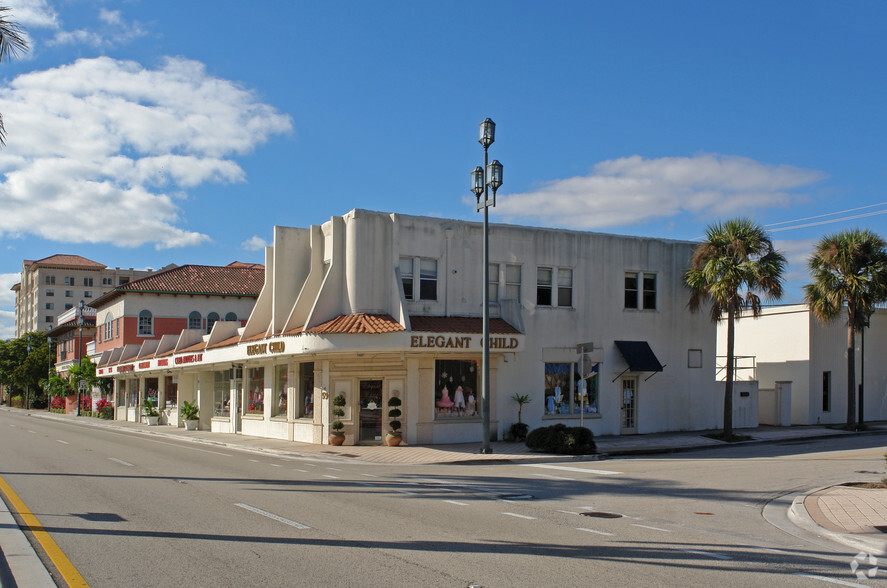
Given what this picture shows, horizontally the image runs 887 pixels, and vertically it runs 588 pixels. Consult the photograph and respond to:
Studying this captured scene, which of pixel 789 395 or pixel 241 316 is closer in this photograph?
pixel 789 395

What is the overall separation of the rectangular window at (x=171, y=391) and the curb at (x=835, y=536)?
121 ft

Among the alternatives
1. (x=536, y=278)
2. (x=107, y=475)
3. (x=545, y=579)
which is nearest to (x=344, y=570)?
(x=545, y=579)

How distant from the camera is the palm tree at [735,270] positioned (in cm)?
2619

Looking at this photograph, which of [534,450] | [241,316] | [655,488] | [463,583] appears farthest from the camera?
[241,316]

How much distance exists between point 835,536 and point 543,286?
1741cm

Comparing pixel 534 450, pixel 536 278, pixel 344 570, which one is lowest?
pixel 534 450

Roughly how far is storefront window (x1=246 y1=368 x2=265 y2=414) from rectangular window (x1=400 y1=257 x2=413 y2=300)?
333 inches

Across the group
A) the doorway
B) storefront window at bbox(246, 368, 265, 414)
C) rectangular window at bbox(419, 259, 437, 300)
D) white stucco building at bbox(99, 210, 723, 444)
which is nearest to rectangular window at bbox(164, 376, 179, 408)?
storefront window at bbox(246, 368, 265, 414)

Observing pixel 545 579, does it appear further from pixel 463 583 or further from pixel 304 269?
pixel 304 269

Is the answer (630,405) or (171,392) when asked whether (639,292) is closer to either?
(630,405)

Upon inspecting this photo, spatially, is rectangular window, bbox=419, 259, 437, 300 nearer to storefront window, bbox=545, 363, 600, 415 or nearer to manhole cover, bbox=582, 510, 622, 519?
storefront window, bbox=545, 363, 600, 415

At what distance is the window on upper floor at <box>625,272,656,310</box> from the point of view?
93.5 feet

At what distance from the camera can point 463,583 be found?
23.6 feet

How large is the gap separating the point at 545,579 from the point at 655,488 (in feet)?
26.6
